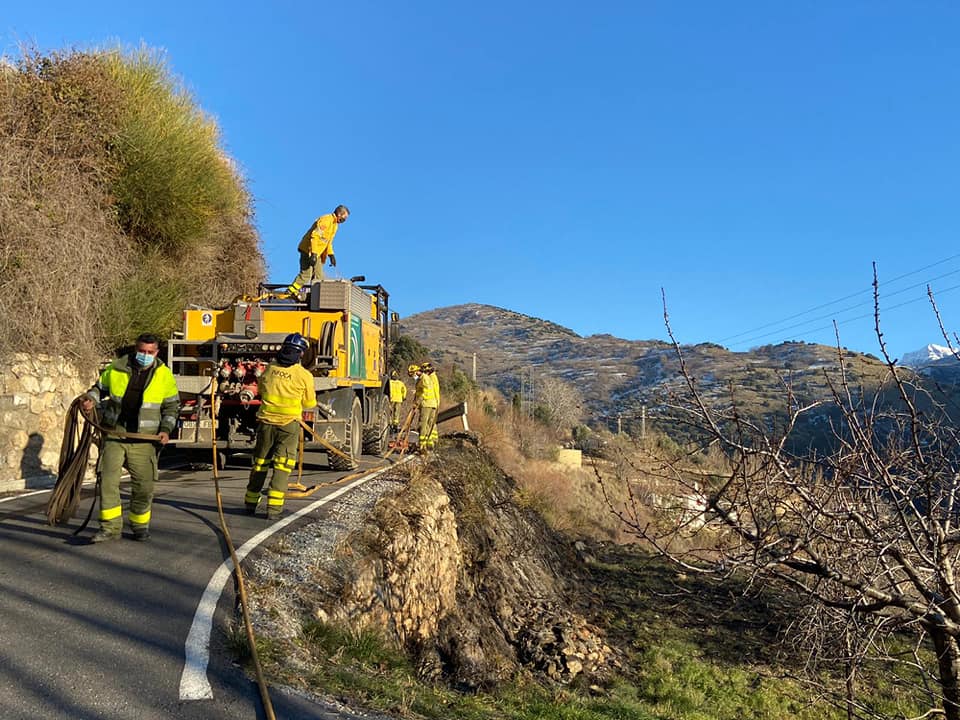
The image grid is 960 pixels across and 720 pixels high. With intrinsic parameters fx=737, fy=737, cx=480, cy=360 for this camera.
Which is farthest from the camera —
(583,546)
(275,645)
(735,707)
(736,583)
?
(583,546)

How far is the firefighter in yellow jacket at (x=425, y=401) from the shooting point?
1444cm

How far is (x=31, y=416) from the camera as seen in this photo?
11.2 metres

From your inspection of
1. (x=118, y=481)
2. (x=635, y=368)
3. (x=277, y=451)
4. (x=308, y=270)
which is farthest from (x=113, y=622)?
(x=635, y=368)

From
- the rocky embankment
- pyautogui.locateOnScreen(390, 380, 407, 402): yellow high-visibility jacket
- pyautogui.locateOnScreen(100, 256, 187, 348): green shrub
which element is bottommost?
the rocky embankment

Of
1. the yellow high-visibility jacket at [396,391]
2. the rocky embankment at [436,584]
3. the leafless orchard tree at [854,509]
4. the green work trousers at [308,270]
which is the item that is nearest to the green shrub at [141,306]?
the green work trousers at [308,270]

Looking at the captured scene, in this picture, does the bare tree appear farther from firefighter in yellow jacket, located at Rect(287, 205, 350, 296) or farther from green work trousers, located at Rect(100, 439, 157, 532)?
green work trousers, located at Rect(100, 439, 157, 532)

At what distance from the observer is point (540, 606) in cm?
1052

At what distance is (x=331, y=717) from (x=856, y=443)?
3363mm

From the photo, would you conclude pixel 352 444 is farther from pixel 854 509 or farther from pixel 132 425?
pixel 854 509

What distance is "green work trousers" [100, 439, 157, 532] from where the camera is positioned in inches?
251

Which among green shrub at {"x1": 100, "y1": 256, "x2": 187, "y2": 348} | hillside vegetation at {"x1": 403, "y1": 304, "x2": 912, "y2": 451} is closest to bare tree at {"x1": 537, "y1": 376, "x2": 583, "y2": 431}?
hillside vegetation at {"x1": 403, "y1": 304, "x2": 912, "y2": 451}

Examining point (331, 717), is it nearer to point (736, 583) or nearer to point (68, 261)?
point (68, 261)

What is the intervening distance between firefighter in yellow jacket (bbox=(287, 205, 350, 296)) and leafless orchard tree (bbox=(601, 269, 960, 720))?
911 cm

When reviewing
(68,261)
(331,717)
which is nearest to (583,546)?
(68,261)
